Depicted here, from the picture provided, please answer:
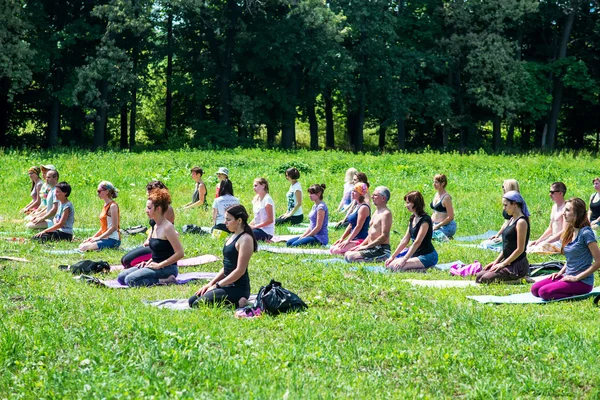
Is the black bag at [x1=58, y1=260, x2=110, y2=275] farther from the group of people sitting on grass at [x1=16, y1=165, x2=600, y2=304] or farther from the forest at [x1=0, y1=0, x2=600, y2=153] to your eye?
the forest at [x1=0, y1=0, x2=600, y2=153]

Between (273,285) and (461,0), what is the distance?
38760 millimetres

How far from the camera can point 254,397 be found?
5926mm

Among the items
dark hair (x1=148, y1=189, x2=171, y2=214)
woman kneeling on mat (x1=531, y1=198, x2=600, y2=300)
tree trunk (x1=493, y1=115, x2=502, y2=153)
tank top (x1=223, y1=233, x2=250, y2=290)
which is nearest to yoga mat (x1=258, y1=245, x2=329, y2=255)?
dark hair (x1=148, y1=189, x2=171, y2=214)

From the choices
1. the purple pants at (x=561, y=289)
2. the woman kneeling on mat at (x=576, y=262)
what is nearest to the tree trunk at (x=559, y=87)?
the woman kneeling on mat at (x=576, y=262)

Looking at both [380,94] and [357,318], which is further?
[380,94]

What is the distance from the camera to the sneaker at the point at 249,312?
344 inches

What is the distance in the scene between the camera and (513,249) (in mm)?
10992

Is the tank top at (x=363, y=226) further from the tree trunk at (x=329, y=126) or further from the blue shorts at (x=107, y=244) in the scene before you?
the tree trunk at (x=329, y=126)

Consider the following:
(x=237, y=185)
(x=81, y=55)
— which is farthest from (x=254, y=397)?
(x=81, y=55)

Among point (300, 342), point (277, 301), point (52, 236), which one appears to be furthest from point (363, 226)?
point (300, 342)

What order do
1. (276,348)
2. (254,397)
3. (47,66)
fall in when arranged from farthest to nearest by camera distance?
Result: (47,66) → (276,348) → (254,397)

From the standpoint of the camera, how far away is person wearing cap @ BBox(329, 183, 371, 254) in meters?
14.0

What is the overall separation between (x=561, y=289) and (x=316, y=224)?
6.15m

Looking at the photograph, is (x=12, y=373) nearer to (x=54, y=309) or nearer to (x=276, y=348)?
(x=54, y=309)
